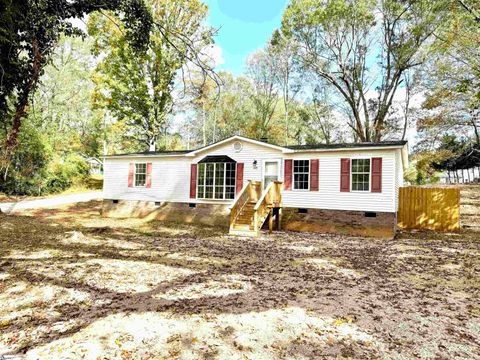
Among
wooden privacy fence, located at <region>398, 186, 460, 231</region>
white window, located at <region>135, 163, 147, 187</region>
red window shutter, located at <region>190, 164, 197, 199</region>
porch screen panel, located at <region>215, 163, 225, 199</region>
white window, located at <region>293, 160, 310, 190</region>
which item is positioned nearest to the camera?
wooden privacy fence, located at <region>398, 186, 460, 231</region>

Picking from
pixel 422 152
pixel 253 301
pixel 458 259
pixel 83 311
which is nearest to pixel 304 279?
pixel 253 301

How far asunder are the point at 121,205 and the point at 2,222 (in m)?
5.78

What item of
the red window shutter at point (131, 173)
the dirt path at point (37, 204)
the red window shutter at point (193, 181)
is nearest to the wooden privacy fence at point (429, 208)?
the red window shutter at point (193, 181)

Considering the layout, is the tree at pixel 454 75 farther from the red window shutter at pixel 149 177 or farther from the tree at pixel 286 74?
the red window shutter at pixel 149 177

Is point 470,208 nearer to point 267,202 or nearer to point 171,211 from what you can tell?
point 267,202

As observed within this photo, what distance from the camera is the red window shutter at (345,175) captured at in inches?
487

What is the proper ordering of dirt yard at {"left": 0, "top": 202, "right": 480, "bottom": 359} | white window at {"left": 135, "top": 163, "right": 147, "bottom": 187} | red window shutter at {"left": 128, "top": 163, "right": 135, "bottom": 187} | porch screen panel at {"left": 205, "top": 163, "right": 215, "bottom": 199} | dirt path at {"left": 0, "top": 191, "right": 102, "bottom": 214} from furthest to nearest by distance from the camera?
dirt path at {"left": 0, "top": 191, "right": 102, "bottom": 214}
red window shutter at {"left": 128, "top": 163, "right": 135, "bottom": 187}
white window at {"left": 135, "top": 163, "right": 147, "bottom": 187}
porch screen panel at {"left": 205, "top": 163, "right": 215, "bottom": 199}
dirt yard at {"left": 0, "top": 202, "right": 480, "bottom": 359}

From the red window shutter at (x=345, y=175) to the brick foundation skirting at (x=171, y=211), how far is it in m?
5.46

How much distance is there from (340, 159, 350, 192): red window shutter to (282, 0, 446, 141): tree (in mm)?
10577

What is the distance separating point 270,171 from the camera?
14.0 m

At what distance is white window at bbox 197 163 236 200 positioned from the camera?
14578 millimetres

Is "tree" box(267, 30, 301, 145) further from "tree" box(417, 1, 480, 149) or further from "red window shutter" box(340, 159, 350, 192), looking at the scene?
"red window shutter" box(340, 159, 350, 192)

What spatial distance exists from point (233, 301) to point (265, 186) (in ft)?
31.2

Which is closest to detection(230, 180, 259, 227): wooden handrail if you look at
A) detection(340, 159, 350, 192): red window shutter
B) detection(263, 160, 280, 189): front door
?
detection(263, 160, 280, 189): front door
